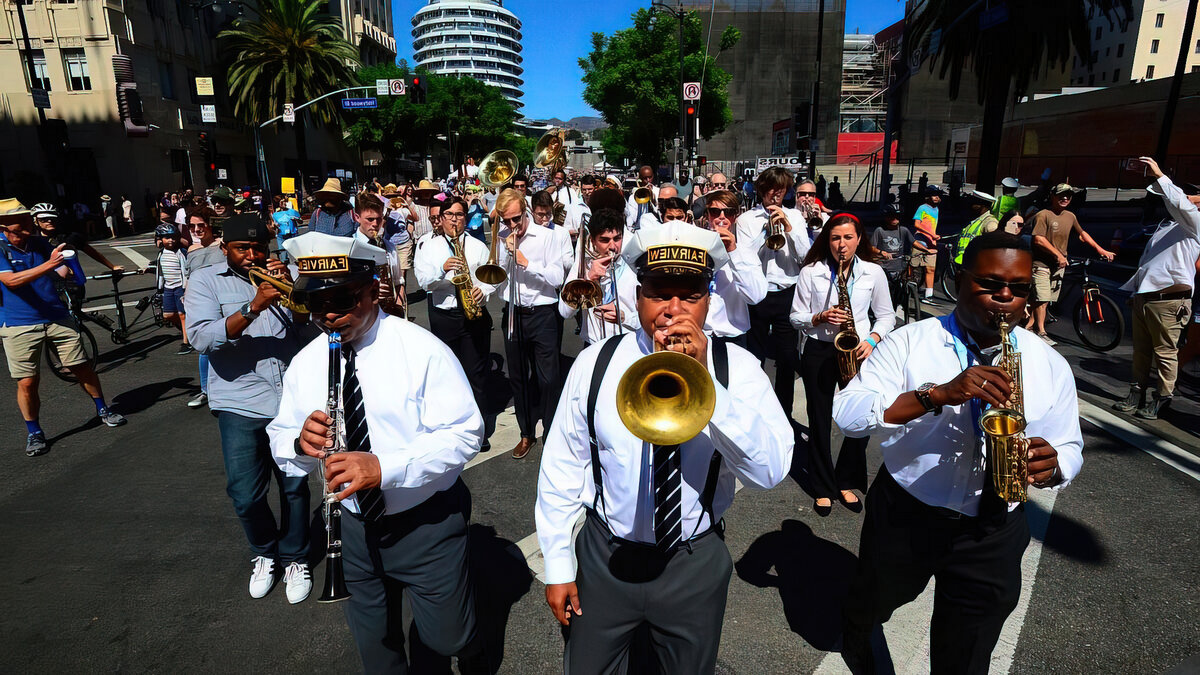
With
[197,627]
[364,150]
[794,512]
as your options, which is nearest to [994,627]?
[794,512]

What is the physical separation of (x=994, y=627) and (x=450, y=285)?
477cm

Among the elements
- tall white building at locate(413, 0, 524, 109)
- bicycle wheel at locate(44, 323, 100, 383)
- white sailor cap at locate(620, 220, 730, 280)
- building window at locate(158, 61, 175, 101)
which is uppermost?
tall white building at locate(413, 0, 524, 109)

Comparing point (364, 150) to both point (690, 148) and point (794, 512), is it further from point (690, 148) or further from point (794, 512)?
point (794, 512)

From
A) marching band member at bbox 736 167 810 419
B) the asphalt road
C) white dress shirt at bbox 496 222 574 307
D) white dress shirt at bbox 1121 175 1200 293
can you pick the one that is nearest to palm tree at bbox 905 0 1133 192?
white dress shirt at bbox 1121 175 1200 293

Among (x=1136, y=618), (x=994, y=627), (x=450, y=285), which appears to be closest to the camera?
(x=994, y=627)

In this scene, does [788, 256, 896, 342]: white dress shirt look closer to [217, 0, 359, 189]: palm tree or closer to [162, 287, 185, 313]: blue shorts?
[162, 287, 185, 313]: blue shorts

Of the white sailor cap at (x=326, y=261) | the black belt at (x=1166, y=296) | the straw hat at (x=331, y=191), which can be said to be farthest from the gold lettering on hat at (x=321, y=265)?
the black belt at (x=1166, y=296)

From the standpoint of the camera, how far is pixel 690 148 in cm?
3219

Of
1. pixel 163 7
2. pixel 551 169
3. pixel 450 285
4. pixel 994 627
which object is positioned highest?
pixel 163 7

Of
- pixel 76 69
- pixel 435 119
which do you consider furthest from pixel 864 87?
pixel 76 69

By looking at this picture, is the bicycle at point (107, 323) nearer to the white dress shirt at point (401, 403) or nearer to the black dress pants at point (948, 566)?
the white dress shirt at point (401, 403)

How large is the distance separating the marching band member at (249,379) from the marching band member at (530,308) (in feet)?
7.18

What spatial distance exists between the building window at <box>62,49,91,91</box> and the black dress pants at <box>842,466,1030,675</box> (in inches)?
1539

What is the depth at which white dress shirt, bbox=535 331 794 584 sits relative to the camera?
7.01ft
